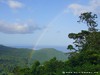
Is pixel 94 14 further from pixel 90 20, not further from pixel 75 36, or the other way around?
pixel 75 36

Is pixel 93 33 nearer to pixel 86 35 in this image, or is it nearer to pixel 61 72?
pixel 86 35

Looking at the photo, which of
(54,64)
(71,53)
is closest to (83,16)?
(71,53)

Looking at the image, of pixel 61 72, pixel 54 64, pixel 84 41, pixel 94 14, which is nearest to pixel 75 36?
pixel 84 41

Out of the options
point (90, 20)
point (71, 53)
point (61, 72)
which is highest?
point (90, 20)

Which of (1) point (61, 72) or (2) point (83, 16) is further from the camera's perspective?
(2) point (83, 16)

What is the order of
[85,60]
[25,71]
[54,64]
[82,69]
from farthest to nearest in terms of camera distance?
[25,71] → [54,64] → [85,60] → [82,69]

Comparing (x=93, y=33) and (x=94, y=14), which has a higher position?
(x=94, y=14)

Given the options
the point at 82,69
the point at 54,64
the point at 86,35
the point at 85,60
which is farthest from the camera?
the point at 86,35
